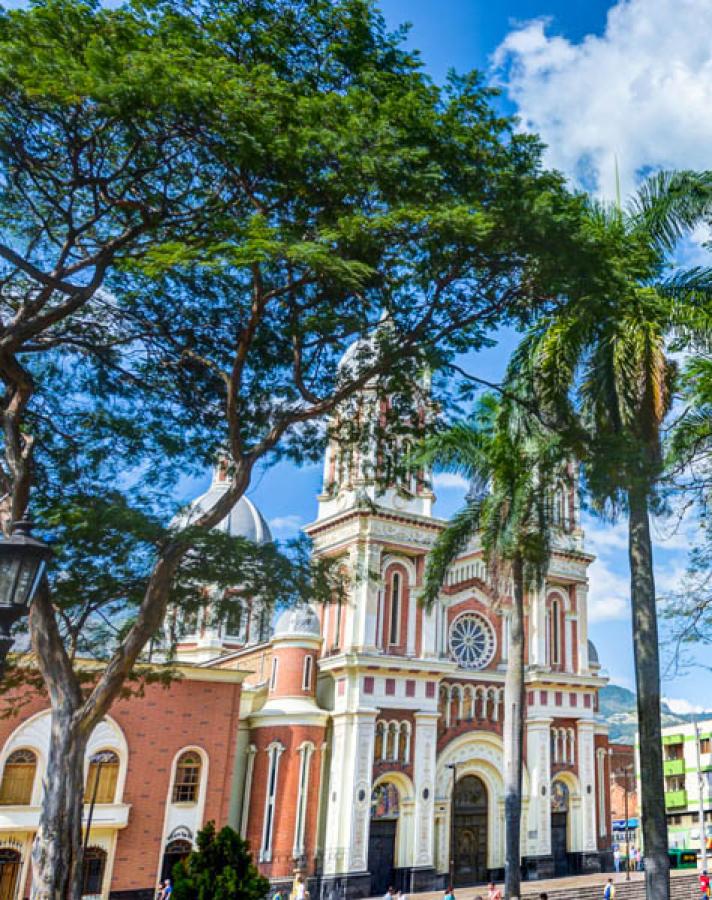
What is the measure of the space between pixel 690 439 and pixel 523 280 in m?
3.49

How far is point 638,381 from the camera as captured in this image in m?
12.5

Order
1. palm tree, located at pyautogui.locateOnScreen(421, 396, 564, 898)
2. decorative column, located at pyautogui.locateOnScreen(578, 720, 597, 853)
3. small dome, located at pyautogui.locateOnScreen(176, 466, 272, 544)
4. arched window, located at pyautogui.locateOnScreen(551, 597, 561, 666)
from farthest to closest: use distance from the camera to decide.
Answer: small dome, located at pyautogui.locateOnScreen(176, 466, 272, 544), arched window, located at pyautogui.locateOnScreen(551, 597, 561, 666), decorative column, located at pyautogui.locateOnScreen(578, 720, 597, 853), palm tree, located at pyautogui.locateOnScreen(421, 396, 564, 898)

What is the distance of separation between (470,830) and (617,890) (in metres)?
6.13

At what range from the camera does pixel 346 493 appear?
3456 cm

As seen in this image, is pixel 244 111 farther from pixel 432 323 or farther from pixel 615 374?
pixel 615 374

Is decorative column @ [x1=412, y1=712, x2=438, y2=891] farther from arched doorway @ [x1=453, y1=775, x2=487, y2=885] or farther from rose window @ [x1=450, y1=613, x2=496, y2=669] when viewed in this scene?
rose window @ [x1=450, y1=613, x2=496, y2=669]

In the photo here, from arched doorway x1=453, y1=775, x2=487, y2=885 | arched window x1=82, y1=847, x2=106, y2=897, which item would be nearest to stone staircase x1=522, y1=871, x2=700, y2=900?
arched doorway x1=453, y1=775, x2=487, y2=885

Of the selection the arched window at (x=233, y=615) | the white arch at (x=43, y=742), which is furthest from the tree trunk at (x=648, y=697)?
the white arch at (x=43, y=742)

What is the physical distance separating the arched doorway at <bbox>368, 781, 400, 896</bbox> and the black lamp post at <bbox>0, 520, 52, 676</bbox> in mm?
26609

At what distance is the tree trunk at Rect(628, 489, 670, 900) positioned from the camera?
35.2ft

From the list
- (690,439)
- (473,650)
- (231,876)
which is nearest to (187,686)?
(473,650)

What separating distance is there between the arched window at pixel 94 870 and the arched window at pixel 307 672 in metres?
9.54

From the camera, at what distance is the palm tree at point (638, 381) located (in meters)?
11.1

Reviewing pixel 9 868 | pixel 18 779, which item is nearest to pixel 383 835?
pixel 9 868
